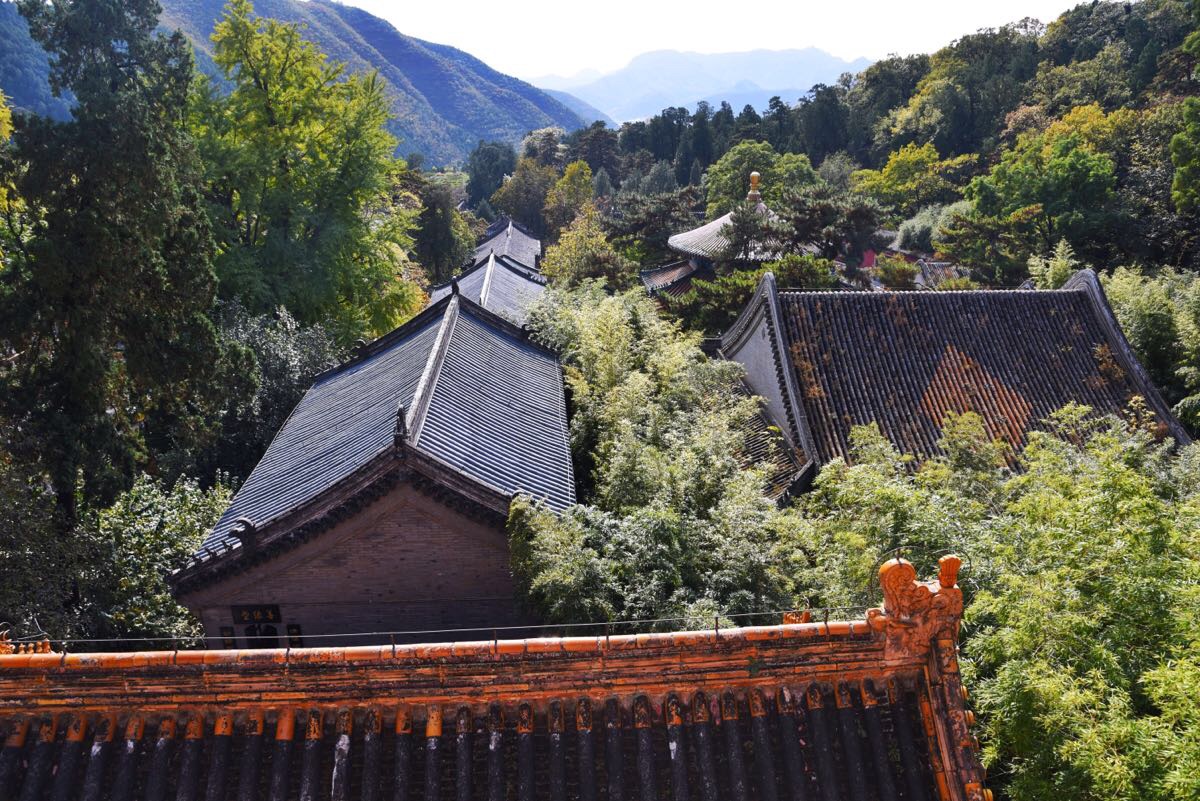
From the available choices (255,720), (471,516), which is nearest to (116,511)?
(471,516)

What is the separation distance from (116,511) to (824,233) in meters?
27.3

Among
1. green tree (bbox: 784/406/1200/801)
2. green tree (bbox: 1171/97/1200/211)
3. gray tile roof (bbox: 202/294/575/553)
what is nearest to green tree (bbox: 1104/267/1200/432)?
green tree (bbox: 784/406/1200/801)

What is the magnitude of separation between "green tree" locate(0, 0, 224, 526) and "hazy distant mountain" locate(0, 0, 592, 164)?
120 metres

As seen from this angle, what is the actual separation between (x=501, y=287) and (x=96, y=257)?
19811 mm

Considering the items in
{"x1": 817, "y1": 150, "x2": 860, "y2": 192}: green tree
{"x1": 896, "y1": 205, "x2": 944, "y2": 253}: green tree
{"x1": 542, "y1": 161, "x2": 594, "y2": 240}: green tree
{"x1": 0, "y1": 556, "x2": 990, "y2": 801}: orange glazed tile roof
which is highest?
{"x1": 817, "y1": 150, "x2": 860, "y2": 192}: green tree

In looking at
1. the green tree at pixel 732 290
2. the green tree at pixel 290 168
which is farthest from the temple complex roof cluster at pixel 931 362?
the green tree at pixel 290 168

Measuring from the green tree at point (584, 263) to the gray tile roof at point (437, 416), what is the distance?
36.3ft

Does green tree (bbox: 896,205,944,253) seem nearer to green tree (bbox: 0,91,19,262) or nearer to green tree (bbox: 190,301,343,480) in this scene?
green tree (bbox: 190,301,343,480)

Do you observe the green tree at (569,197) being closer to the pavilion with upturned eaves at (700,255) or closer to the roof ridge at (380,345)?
the pavilion with upturned eaves at (700,255)

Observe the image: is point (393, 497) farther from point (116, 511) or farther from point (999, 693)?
point (999, 693)

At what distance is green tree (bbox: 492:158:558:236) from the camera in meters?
68.0

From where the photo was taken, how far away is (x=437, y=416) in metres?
13.2

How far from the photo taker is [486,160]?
86188mm

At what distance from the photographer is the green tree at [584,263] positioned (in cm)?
3209
